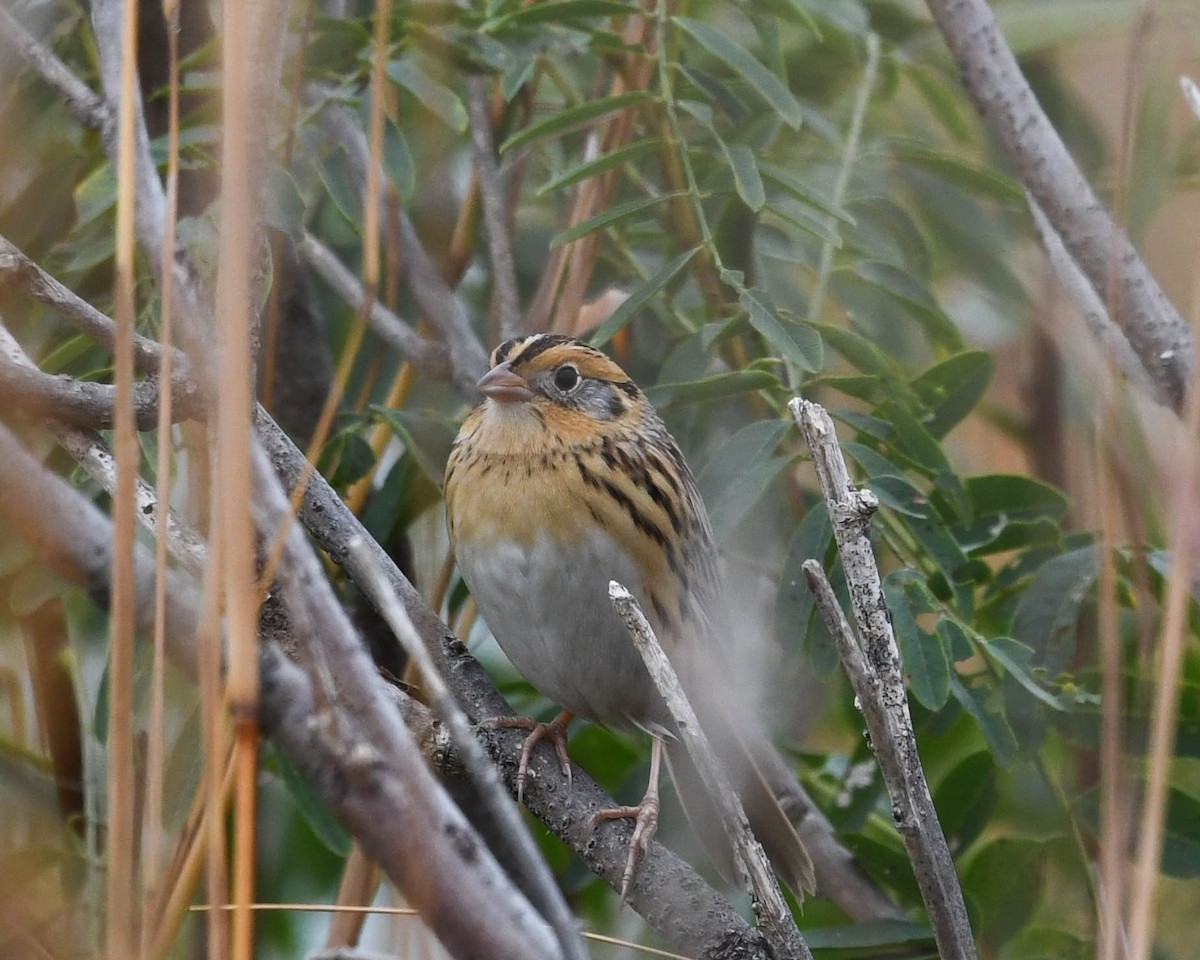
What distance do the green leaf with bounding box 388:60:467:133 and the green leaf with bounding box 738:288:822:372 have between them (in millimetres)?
711

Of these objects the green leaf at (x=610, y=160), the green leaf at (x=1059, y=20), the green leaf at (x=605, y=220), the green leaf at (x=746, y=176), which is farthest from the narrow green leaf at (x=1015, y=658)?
the green leaf at (x=1059, y=20)

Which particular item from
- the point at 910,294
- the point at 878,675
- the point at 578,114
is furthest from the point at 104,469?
the point at 910,294

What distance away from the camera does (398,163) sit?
2.64 m

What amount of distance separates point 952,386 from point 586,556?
729mm

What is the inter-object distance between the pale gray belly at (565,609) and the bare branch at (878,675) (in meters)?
0.91

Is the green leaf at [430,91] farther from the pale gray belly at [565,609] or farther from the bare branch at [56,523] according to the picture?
the bare branch at [56,523]

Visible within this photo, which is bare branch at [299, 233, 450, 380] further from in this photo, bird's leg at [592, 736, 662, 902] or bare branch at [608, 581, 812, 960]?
bare branch at [608, 581, 812, 960]

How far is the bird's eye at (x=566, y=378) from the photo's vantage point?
9.14 ft

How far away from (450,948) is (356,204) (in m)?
1.78

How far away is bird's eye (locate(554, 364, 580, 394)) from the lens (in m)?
2.79

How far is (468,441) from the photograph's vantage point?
2721mm

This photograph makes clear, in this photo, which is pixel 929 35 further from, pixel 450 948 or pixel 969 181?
pixel 450 948

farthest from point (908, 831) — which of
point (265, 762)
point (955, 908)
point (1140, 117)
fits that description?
point (1140, 117)

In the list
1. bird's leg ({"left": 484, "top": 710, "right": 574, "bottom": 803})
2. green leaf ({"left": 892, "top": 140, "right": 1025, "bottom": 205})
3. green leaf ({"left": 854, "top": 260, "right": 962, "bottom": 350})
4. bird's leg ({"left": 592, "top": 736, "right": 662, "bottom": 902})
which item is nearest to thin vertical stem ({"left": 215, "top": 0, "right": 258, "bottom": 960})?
bird's leg ({"left": 592, "top": 736, "right": 662, "bottom": 902})
